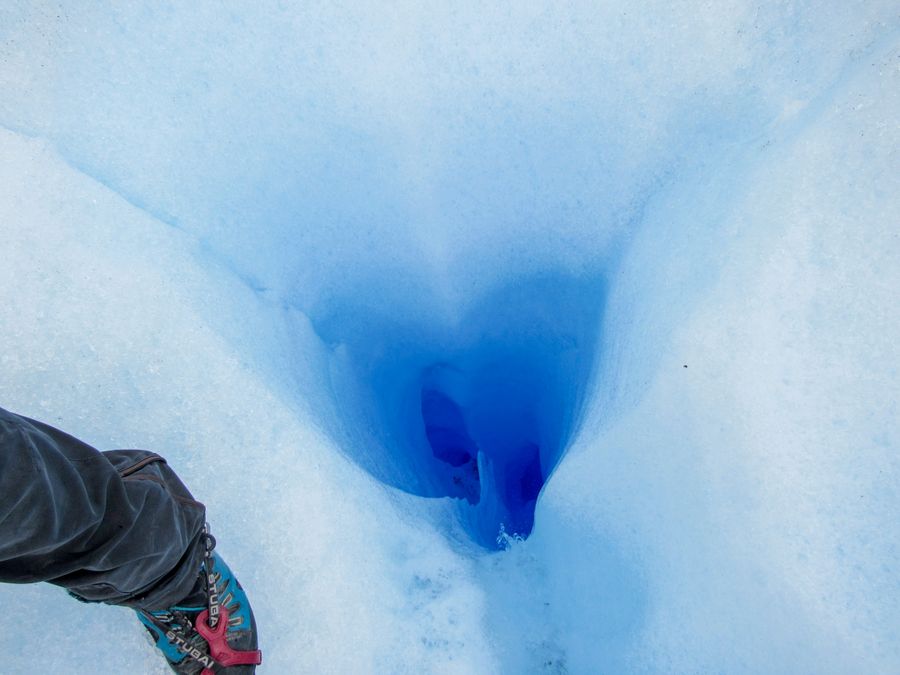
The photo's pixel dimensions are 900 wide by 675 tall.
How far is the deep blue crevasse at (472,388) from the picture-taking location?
62.7 inches

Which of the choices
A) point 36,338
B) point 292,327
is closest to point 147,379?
point 36,338

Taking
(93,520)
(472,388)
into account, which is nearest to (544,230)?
(472,388)

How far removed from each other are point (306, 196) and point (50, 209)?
0.55 m

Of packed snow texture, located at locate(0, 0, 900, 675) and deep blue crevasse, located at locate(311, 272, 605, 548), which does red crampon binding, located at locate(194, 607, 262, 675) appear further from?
deep blue crevasse, located at locate(311, 272, 605, 548)

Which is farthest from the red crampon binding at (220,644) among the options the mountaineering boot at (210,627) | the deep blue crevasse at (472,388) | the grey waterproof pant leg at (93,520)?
the deep blue crevasse at (472,388)

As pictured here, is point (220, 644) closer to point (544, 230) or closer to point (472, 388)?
point (544, 230)

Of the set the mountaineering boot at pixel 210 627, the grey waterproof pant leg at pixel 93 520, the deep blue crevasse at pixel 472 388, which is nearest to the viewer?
the grey waterproof pant leg at pixel 93 520

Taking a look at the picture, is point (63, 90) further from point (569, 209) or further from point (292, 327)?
point (569, 209)

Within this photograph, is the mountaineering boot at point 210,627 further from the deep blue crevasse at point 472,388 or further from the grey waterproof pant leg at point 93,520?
the deep blue crevasse at point 472,388

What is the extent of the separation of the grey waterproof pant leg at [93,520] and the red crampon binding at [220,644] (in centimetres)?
11

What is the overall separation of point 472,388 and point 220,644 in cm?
130

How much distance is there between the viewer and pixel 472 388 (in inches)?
86.7

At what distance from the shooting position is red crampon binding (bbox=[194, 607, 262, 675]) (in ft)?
3.50

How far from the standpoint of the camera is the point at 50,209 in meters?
1.23
